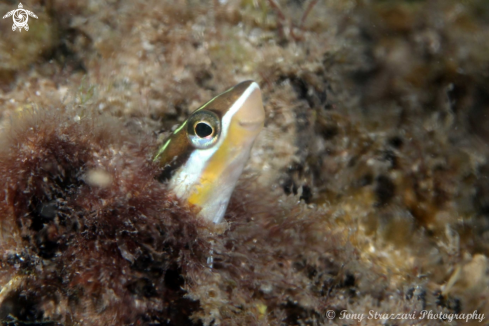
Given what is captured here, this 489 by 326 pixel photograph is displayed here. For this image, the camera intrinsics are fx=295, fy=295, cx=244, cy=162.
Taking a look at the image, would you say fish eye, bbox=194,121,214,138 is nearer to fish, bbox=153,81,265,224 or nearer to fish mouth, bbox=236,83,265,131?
fish, bbox=153,81,265,224

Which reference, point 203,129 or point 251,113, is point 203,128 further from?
point 251,113

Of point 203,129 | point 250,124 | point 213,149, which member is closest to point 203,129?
point 203,129

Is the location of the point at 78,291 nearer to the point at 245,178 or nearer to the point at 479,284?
the point at 245,178

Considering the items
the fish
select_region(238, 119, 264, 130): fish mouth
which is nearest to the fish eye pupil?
the fish

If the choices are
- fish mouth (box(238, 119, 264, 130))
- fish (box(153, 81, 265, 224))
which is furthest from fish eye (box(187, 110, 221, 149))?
fish mouth (box(238, 119, 264, 130))

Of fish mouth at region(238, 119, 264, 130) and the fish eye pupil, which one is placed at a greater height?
the fish eye pupil

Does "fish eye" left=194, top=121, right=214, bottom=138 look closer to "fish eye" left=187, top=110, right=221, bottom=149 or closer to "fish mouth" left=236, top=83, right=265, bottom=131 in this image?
"fish eye" left=187, top=110, right=221, bottom=149

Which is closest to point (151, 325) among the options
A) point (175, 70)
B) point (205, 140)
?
point (205, 140)

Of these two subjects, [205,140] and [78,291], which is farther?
[205,140]
